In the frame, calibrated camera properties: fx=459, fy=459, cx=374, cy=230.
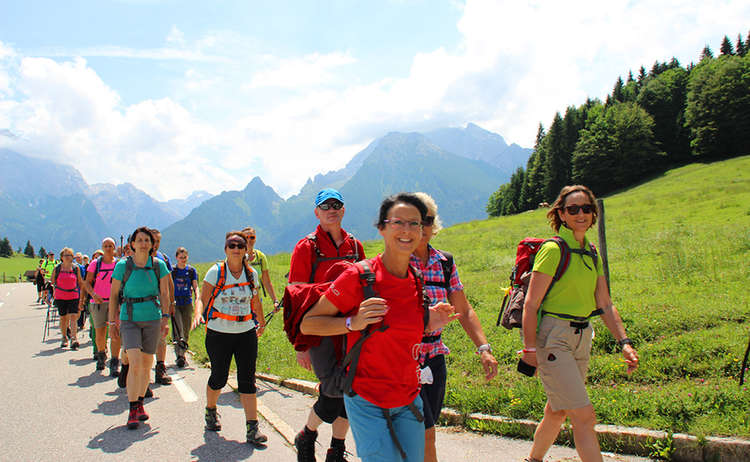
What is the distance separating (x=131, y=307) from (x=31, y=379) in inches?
159

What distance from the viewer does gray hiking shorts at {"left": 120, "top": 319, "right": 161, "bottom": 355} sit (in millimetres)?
5590

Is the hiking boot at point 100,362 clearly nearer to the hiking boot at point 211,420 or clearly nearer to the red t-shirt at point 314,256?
the hiking boot at point 211,420

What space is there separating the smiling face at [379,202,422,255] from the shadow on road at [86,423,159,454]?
13.2ft

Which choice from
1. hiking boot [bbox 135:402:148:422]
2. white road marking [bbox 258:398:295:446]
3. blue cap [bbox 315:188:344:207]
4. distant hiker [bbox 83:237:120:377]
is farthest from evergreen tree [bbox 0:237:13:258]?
blue cap [bbox 315:188:344:207]

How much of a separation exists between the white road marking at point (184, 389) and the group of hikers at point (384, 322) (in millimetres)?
1072

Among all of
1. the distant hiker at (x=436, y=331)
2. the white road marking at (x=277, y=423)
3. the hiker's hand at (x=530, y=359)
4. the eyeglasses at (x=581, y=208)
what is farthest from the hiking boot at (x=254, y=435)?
the eyeglasses at (x=581, y=208)

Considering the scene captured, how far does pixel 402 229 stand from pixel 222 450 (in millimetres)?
3455

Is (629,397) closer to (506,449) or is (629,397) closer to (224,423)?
(506,449)

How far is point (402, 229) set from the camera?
2.54 metres

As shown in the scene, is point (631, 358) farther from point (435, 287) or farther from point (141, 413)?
point (141, 413)

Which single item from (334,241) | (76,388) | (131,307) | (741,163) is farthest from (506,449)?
(741,163)

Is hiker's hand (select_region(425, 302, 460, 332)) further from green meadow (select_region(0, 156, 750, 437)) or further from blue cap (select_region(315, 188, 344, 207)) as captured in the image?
green meadow (select_region(0, 156, 750, 437))

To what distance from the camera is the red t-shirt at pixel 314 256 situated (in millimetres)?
4059

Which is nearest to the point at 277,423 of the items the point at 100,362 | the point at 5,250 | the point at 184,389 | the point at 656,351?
the point at 184,389
